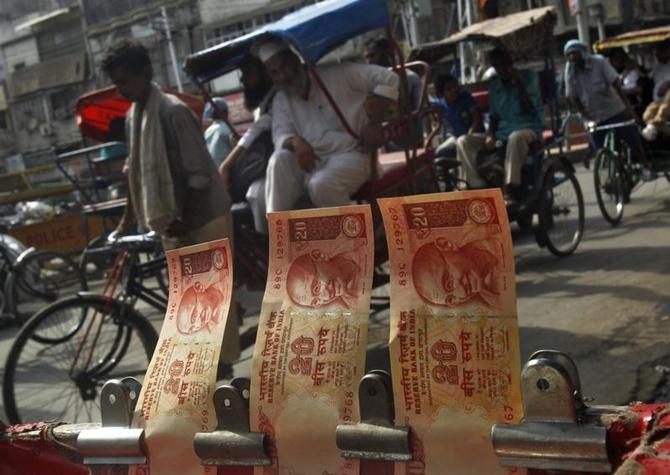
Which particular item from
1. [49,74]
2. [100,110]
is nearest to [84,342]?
[100,110]

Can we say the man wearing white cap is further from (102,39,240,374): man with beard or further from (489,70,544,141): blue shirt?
(489,70,544,141): blue shirt

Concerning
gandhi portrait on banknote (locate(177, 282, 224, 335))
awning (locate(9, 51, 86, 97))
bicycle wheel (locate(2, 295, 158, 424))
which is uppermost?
awning (locate(9, 51, 86, 97))

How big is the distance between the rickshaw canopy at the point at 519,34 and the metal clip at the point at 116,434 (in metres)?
6.10

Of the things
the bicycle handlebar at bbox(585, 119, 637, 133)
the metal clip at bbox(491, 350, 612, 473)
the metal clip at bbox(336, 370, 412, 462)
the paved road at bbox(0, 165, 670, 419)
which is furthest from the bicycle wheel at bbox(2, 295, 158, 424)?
the bicycle handlebar at bbox(585, 119, 637, 133)

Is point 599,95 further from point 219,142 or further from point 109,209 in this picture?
point 109,209

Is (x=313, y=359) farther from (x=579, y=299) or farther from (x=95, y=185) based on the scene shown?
(x=95, y=185)

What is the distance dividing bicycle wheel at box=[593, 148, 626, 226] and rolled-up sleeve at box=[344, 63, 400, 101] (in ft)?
12.9

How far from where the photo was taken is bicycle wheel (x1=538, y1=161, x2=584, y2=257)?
263 inches

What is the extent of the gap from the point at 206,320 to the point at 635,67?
367 inches

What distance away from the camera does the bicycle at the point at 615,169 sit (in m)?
7.91

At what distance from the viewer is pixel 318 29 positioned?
455 centimetres

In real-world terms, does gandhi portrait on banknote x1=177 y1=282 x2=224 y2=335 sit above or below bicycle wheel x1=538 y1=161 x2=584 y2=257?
above

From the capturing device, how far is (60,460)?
5.42 feet

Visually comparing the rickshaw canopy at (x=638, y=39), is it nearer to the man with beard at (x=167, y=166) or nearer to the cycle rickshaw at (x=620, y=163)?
the cycle rickshaw at (x=620, y=163)
